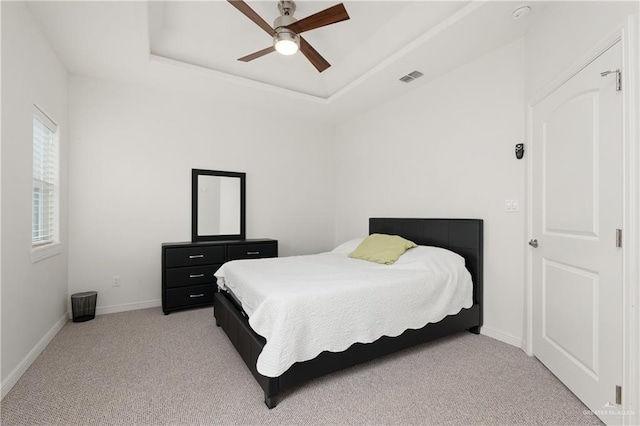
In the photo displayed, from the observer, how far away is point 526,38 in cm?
249

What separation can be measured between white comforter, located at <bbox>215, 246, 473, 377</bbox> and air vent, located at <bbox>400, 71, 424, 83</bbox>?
186 cm

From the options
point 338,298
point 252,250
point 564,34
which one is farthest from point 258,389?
point 564,34

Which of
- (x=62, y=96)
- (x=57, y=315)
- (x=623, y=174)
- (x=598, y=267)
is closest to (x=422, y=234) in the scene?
(x=598, y=267)

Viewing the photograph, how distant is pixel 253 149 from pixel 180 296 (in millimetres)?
2194

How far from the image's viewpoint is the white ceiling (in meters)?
2.34

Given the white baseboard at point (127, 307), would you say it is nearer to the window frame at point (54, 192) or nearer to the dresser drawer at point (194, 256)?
the dresser drawer at point (194, 256)

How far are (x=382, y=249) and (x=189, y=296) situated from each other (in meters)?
2.29

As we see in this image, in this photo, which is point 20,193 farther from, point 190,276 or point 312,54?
point 312,54

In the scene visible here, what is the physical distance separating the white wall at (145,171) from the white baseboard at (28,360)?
0.64 metres

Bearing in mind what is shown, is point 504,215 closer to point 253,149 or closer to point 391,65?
point 391,65

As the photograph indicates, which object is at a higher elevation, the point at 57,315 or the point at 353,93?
the point at 353,93

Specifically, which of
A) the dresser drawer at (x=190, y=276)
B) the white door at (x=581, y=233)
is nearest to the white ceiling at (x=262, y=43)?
the white door at (x=581, y=233)

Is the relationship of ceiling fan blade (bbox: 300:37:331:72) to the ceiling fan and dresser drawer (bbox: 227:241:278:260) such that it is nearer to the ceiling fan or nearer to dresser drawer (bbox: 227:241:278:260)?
the ceiling fan

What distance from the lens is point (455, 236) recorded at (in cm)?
296
